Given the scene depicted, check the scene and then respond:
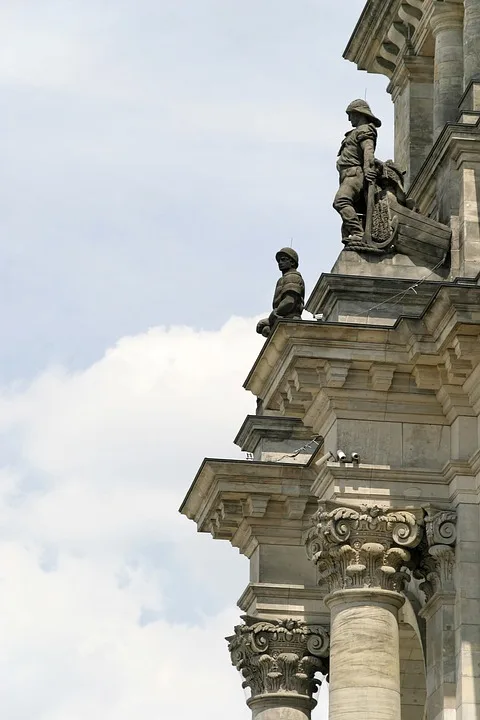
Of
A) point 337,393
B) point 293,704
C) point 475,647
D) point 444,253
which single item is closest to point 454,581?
point 475,647

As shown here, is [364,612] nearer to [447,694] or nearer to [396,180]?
[447,694]

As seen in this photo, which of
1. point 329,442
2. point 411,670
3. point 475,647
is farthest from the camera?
point 411,670

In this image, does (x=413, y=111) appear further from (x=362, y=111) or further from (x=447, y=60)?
(x=362, y=111)

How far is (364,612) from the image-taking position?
1233 inches

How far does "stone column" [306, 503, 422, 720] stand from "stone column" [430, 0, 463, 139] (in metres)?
11.1

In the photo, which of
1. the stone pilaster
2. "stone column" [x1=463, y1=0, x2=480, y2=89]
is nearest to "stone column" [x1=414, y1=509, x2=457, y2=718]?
"stone column" [x1=463, y1=0, x2=480, y2=89]

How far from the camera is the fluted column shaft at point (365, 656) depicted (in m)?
30.7

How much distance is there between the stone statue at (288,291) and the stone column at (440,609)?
7.21 meters

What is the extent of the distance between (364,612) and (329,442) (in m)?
2.87

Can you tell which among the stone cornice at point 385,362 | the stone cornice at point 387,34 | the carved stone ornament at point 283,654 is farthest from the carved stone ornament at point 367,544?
the stone cornice at point 387,34

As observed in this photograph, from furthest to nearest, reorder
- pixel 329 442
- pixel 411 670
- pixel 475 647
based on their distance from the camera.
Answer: pixel 411 670, pixel 329 442, pixel 475 647

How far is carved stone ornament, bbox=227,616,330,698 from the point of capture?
3844 cm

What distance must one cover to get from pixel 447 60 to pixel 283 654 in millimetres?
11675

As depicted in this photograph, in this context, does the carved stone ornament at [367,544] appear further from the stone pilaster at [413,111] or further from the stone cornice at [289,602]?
the stone pilaster at [413,111]
